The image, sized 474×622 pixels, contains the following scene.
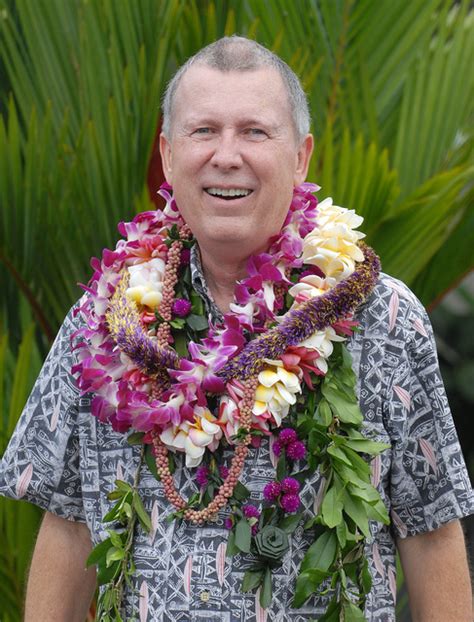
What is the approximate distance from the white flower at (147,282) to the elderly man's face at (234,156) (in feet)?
0.57

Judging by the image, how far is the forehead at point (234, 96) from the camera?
239cm

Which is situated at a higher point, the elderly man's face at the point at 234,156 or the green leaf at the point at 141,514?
the elderly man's face at the point at 234,156

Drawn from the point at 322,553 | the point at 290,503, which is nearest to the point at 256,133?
the point at 290,503

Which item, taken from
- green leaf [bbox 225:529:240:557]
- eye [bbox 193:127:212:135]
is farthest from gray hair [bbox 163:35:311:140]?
green leaf [bbox 225:529:240:557]

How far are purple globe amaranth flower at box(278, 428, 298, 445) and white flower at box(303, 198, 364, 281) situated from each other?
34cm

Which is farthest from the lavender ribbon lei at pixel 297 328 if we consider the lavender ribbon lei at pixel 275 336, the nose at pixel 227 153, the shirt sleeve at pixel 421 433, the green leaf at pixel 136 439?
the nose at pixel 227 153

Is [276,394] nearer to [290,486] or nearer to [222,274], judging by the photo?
[290,486]

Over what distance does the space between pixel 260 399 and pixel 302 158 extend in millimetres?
540

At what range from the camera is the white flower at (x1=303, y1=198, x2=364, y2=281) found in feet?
8.07

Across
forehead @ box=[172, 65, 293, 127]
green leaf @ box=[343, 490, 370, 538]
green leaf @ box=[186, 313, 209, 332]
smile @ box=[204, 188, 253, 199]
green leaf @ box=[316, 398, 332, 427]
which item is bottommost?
green leaf @ box=[343, 490, 370, 538]

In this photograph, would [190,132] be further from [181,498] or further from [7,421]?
[7,421]

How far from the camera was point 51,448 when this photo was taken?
2.56 metres

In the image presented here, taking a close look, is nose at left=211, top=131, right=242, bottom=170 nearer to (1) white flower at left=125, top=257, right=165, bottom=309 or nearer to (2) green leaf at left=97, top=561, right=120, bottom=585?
(1) white flower at left=125, top=257, right=165, bottom=309

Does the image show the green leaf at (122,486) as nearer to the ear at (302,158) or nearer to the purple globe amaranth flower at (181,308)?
the purple globe amaranth flower at (181,308)
